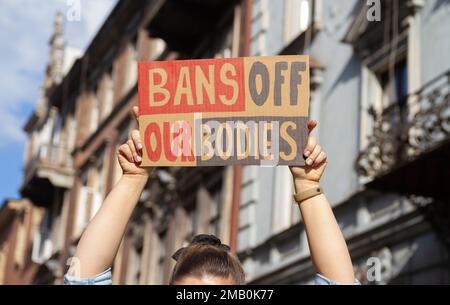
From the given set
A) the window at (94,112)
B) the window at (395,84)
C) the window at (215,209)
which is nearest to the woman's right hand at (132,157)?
the window at (395,84)

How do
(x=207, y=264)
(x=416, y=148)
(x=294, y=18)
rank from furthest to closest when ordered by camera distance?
1. (x=294, y=18)
2. (x=416, y=148)
3. (x=207, y=264)

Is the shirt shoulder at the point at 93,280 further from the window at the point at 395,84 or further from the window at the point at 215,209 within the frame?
the window at the point at 215,209

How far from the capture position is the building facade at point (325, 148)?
10.6 meters

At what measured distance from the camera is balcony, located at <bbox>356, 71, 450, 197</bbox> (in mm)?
9836

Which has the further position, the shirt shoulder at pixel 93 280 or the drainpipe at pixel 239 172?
the drainpipe at pixel 239 172

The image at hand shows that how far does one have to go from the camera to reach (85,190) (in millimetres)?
26500

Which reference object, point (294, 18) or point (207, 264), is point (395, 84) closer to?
point (294, 18)

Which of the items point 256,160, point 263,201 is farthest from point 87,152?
point 256,160

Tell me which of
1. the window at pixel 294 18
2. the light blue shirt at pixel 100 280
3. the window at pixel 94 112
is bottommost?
the light blue shirt at pixel 100 280

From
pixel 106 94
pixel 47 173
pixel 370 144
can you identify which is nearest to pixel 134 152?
pixel 370 144

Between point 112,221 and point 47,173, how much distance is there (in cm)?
2634

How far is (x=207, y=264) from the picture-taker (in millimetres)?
2719

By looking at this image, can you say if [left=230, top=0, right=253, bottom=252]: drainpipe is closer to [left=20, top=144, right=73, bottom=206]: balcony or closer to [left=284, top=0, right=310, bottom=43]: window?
[left=284, top=0, right=310, bottom=43]: window

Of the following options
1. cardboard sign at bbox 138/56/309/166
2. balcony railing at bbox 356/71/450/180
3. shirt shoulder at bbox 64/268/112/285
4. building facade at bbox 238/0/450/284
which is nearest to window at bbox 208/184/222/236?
building facade at bbox 238/0/450/284
